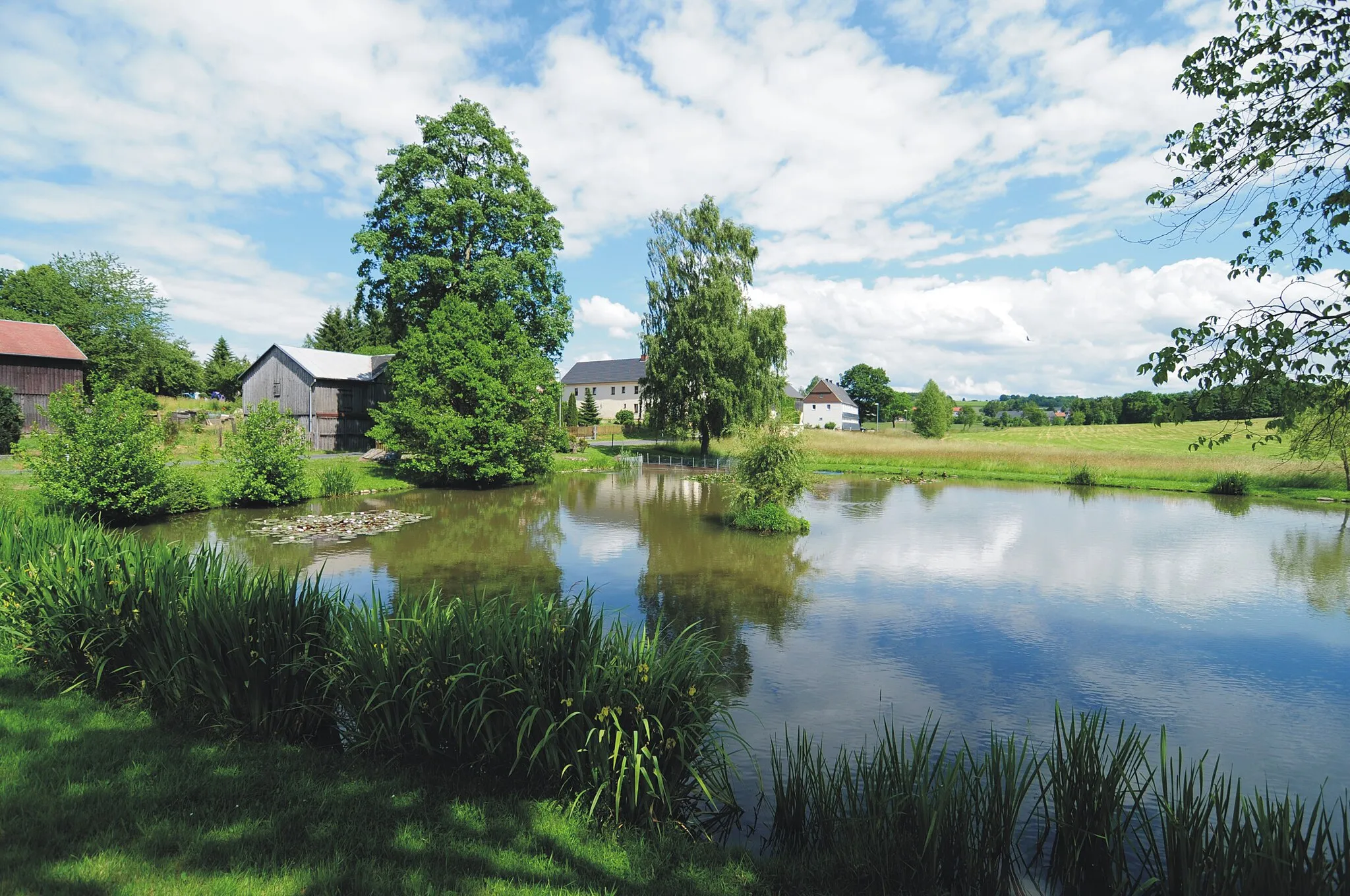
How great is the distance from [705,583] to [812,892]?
9225mm

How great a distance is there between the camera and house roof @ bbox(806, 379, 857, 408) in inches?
3659

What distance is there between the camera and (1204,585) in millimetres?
13648

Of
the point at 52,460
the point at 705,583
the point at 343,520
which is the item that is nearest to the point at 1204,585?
the point at 705,583

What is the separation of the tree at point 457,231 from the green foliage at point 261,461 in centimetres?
957

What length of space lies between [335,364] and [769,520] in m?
28.6

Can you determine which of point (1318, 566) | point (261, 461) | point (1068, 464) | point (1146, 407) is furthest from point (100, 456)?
point (1146, 407)

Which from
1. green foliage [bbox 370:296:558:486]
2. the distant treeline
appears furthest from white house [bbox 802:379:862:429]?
green foliage [bbox 370:296:558:486]

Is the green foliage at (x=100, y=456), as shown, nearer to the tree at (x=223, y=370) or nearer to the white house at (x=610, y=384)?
the tree at (x=223, y=370)

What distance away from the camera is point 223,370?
2403 inches

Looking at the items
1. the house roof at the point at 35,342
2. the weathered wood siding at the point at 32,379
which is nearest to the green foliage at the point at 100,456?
the weathered wood siding at the point at 32,379

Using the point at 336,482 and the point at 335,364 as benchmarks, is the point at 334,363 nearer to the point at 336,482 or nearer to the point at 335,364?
the point at 335,364

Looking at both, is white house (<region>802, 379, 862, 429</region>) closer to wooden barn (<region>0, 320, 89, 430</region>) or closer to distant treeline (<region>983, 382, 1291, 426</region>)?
distant treeline (<region>983, 382, 1291, 426</region>)

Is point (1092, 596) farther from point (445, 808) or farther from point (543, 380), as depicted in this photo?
point (543, 380)

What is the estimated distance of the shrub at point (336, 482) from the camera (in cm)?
2342
